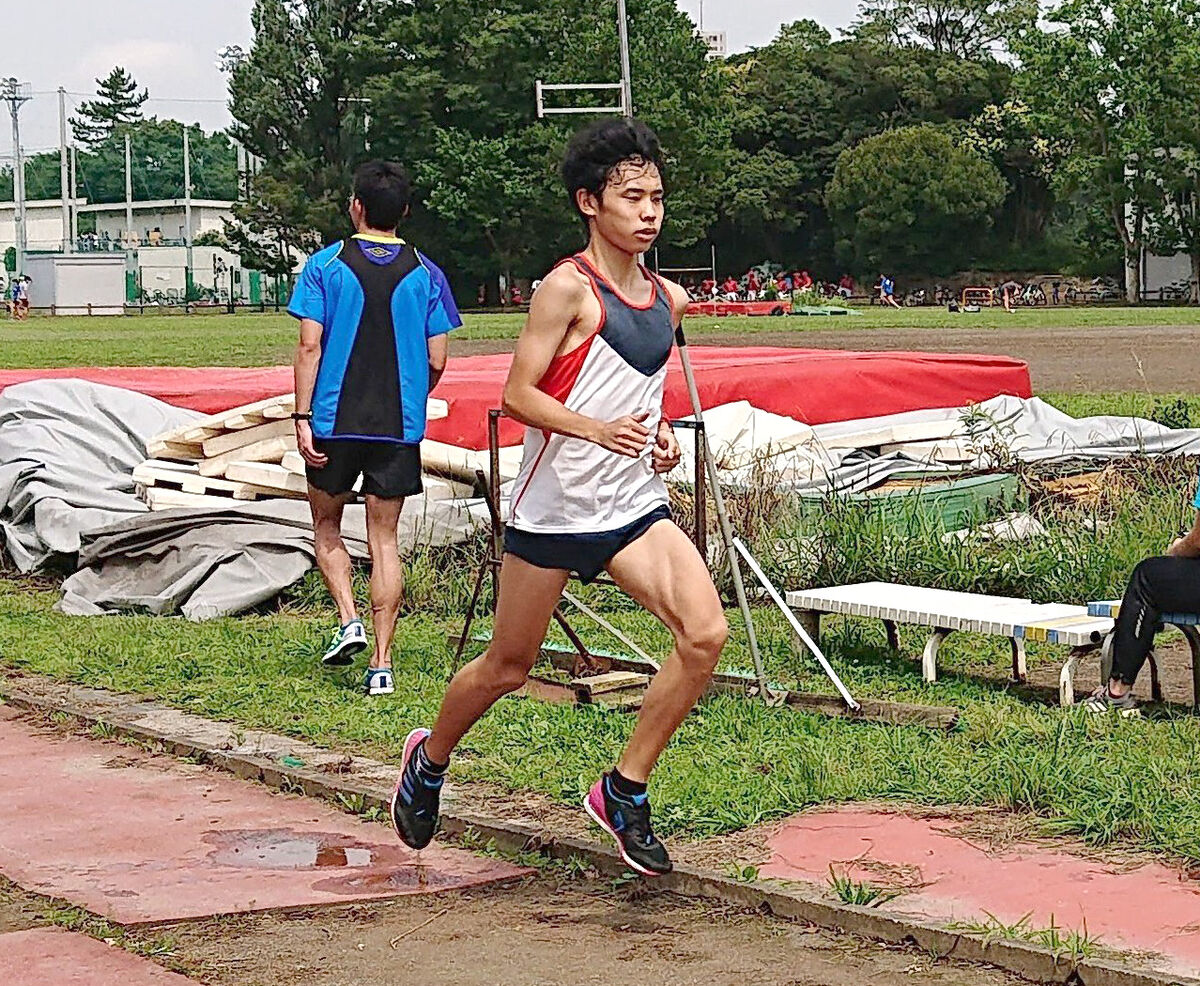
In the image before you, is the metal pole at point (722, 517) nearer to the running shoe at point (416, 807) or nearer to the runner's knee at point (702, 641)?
the runner's knee at point (702, 641)

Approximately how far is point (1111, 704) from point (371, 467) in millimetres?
3131

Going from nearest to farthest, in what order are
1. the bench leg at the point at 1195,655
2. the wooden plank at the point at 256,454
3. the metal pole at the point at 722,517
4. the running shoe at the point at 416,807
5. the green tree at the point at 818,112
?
the running shoe at the point at 416,807 < the metal pole at the point at 722,517 < the bench leg at the point at 1195,655 < the wooden plank at the point at 256,454 < the green tree at the point at 818,112

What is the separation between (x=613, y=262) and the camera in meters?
5.47

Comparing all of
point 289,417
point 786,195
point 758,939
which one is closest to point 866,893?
point 758,939

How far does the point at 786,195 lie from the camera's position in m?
96.6

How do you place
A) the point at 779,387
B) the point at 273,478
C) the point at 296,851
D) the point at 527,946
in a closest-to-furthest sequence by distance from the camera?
the point at 527,946
the point at 296,851
the point at 273,478
the point at 779,387

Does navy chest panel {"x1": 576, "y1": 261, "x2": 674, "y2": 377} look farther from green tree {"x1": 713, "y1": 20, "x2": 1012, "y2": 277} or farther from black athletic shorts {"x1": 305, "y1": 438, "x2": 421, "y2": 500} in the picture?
green tree {"x1": 713, "y1": 20, "x2": 1012, "y2": 277}

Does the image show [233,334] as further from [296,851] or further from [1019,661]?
[296,851]

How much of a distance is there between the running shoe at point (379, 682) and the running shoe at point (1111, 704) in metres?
2.73

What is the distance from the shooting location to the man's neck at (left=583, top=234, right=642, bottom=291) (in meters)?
5.46

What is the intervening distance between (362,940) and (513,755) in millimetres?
1912

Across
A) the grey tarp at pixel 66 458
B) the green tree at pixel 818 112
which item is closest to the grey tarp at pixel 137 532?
the grey tarp at pixel 66 458

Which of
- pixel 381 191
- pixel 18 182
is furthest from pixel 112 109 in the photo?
pixel 381 191

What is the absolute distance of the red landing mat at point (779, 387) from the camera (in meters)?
13.1
